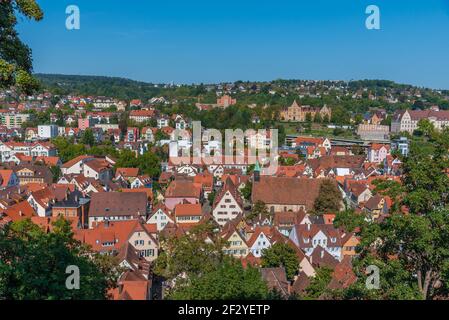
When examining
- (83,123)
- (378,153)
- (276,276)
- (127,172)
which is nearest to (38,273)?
(276,276)

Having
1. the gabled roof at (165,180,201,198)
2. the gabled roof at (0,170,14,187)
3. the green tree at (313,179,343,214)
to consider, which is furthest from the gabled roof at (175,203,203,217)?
the gabled roof at (0,170,14,187)

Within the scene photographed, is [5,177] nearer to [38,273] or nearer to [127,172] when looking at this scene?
[127,172]

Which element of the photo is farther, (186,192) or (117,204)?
(186,192)

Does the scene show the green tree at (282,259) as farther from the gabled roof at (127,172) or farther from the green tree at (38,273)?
the gabled roof at (127,172)

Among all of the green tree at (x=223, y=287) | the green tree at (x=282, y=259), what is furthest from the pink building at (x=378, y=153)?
the green tree at (x=223, y=287)

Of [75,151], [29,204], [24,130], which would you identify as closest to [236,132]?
[75,151]

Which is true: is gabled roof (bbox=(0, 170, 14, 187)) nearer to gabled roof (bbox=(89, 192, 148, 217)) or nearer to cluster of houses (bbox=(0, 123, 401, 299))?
cluster of houses (bbox=(0, 123, 401, 299))

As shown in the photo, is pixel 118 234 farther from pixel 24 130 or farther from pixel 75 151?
pixel 24 130
